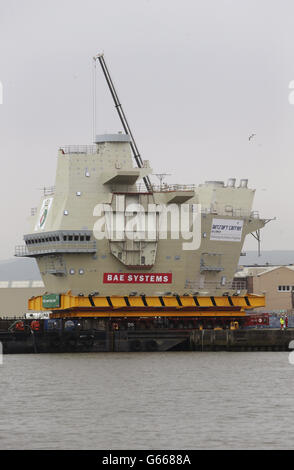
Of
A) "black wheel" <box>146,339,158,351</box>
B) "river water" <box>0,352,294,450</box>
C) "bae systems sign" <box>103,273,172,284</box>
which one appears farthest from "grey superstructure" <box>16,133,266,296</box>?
"river water" <box>0,352,294,450</box>

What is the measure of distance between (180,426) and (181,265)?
3886cm

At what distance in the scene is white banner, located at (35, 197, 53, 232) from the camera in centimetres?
8181

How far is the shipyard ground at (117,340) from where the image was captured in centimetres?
7844

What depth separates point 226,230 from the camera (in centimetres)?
8319

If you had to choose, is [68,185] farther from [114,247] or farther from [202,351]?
[202,351]

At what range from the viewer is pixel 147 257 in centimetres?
7994

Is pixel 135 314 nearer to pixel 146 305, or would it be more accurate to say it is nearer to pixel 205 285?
pixel 146 305

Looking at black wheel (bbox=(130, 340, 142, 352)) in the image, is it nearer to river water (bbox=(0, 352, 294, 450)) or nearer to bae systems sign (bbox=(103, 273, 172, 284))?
bae systems sign (bbox=(103, 273, 172, 284))

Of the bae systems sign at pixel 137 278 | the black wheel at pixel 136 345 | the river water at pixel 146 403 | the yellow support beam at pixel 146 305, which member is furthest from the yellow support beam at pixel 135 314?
the river water at pixel 146 403


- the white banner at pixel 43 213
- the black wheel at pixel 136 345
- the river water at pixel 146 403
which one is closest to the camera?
the river water at pixel 146 403

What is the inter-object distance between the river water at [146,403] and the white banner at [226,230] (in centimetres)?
1185

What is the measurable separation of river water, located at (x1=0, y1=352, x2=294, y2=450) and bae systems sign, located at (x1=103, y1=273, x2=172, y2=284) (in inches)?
321

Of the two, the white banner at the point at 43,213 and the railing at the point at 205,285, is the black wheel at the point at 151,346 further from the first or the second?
the white banner at the point at 43,213

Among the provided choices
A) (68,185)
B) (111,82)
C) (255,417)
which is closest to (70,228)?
(68,185)
